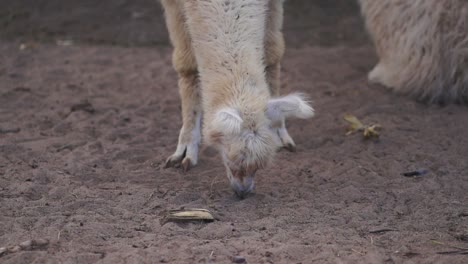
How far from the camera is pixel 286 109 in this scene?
482 cm

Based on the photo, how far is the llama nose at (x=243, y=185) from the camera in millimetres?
5027

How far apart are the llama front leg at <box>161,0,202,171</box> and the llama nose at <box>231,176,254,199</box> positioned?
931mm

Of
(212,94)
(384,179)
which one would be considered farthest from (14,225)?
(384,179)

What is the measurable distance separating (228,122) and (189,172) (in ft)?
4.90

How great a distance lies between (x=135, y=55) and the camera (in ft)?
29.9

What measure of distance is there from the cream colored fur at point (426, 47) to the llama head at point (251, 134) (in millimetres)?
3055

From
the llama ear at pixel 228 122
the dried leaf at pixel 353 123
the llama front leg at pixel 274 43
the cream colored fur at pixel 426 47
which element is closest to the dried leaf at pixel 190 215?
the llama ear at pixel 228 122

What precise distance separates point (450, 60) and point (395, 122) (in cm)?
100

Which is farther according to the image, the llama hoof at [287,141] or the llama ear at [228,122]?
the llama hoof at [287,141]

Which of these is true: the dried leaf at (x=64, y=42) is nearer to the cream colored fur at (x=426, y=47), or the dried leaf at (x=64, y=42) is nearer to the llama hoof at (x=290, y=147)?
the cream colored fur at (x=426, y=47)

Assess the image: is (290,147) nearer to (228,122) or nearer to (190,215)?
(190,215)

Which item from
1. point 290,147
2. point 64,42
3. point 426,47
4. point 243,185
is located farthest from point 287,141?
point 64,42

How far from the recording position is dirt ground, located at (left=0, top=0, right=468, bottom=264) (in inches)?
179

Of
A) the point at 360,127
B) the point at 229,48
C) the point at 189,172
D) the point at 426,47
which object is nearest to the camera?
the point at 229,48
